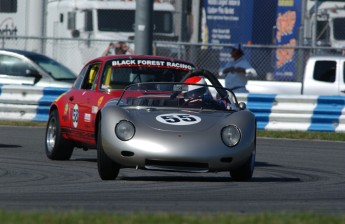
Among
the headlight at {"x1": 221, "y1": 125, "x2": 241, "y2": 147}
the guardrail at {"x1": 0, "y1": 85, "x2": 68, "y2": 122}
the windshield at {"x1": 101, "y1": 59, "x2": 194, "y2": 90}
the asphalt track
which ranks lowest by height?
the guardrail at {"x1": 0, "y1": 85, "x2": 68, "y2": 122}

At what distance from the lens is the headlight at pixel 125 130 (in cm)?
1032

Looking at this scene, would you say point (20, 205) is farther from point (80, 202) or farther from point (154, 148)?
point (154, 148)

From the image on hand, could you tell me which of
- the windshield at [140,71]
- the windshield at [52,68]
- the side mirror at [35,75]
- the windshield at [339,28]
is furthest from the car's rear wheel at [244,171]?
the windshield at [339,28]

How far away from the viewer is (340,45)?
88.5ft

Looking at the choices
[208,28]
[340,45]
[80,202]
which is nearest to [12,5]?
[208,28]

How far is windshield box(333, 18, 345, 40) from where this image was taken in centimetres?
2701

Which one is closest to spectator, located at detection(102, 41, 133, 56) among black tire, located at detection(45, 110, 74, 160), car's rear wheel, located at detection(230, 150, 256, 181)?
black tire, located at detection(45, 110, 74, 160)

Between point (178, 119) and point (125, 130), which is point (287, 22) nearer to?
point (178, 119)

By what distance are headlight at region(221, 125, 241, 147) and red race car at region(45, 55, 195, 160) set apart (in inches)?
99.2

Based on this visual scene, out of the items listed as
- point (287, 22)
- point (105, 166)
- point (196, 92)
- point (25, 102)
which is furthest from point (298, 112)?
point (105, 166)

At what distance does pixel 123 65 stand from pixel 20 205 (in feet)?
16.4

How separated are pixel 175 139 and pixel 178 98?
115cm

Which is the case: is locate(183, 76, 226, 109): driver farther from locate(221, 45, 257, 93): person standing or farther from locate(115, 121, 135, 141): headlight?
locate(221, 45, 257, 93): person standing

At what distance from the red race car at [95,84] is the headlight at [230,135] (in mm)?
2520
